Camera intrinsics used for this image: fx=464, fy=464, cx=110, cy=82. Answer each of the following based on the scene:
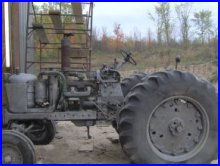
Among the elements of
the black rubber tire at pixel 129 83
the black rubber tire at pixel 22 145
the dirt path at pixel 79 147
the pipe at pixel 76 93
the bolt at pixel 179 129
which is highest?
the black rubber tire at pixel 129 83

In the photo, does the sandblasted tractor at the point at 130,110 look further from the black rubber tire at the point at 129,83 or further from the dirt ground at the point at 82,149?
the black rubber tire at the point at 129,83

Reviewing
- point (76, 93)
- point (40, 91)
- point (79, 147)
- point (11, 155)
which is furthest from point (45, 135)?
point (11, 155)

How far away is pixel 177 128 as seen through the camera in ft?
19.6

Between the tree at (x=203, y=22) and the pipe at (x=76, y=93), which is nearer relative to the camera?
the pipe at (x=76, y=93)

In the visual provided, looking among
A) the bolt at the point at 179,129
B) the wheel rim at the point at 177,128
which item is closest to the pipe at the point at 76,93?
the wheel rim at the point at 177,128

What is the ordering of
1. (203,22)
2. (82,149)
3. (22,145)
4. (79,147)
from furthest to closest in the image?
(203,22) < (79,147) < (82,149) < (22,145)

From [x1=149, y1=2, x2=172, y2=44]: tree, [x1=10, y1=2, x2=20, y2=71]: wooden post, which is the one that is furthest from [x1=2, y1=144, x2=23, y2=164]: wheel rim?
[x1=149, y1=2, x2=172, y2=44]: tree

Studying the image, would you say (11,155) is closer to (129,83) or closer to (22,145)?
(22,145)

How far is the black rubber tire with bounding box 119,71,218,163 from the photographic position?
18.9 ft

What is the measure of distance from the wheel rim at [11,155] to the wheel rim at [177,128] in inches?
63.9

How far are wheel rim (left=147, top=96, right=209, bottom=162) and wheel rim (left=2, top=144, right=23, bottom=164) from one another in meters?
1.62

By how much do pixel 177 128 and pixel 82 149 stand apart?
200 cm

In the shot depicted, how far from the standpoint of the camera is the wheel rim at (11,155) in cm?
566

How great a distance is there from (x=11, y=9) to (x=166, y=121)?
10.6 feet
